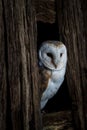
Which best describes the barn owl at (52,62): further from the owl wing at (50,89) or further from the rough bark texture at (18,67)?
the rough bark texture at (18,67)

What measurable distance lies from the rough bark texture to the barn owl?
0.13 meters

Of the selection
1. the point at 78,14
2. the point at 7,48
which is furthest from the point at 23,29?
the point at 78,14

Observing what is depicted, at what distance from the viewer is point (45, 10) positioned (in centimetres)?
260

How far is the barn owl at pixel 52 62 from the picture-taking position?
8.46 ft

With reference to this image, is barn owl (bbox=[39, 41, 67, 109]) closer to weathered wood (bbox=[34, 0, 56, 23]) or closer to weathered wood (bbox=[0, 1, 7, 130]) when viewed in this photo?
weathered wood (bbox=[34, 0, 56, 23])

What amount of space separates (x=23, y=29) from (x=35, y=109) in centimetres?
50

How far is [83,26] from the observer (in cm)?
282

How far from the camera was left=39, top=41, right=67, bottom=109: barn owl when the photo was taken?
2.58 m

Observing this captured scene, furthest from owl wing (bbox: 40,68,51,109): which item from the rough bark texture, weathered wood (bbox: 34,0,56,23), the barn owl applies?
weathered wood (bbox: 34,0,56,23)

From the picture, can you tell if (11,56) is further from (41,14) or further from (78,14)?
(78,14)

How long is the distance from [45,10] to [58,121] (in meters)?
0.75

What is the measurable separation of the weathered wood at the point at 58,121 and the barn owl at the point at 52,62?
0.47 feet


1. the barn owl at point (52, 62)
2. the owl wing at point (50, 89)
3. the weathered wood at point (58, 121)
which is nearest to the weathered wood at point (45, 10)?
the barn owl at point (52, 62)

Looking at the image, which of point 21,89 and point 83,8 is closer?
point 21,89
